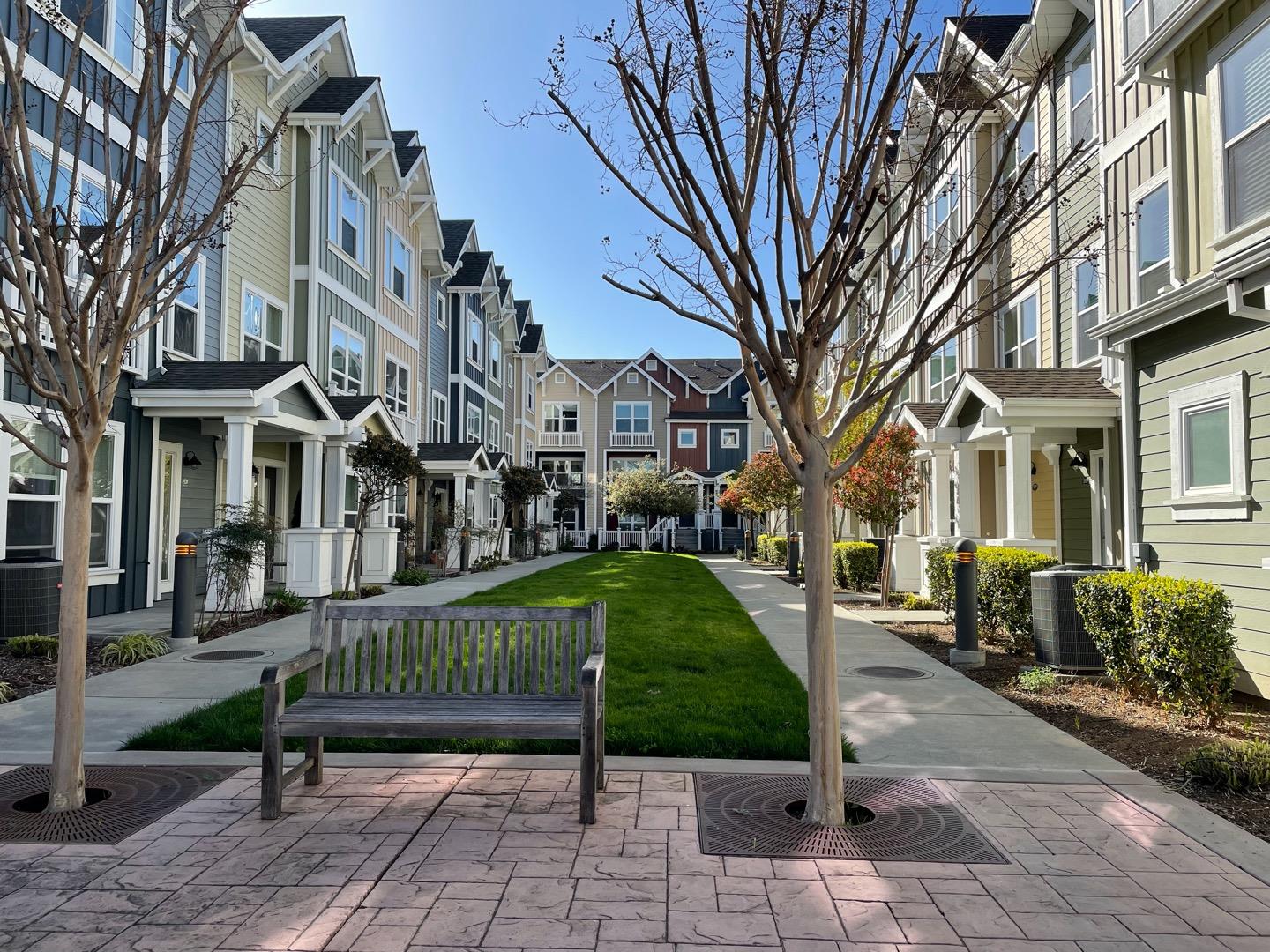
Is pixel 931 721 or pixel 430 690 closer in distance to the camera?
pixel 430 690

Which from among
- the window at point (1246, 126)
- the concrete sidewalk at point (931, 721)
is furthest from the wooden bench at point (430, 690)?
the window at point (1246, 126)

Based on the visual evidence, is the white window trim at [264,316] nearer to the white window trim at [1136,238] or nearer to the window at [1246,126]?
the white window trim at [1136,238]

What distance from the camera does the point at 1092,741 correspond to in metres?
6.03

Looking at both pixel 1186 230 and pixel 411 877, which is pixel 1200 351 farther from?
pixel 411 877

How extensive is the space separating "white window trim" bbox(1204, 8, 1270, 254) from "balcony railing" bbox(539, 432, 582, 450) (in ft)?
125

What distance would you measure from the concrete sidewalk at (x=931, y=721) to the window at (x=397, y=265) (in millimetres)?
14511

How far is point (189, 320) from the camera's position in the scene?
13.5 m

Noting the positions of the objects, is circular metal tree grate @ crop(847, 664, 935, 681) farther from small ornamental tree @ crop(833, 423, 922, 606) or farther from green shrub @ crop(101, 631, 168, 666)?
green shrub @ crop(101, 631, 168, 666)

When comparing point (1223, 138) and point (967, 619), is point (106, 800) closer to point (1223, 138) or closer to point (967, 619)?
point (967, 619)

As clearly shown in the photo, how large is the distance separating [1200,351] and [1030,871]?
627cm

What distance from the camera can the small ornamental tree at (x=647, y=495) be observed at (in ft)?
124

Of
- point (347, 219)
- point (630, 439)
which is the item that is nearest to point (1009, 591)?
point (347, 219)

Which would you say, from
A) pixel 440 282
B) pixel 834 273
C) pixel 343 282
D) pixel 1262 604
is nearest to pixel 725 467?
pixel 440 282

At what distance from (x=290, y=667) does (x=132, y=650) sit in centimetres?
530
